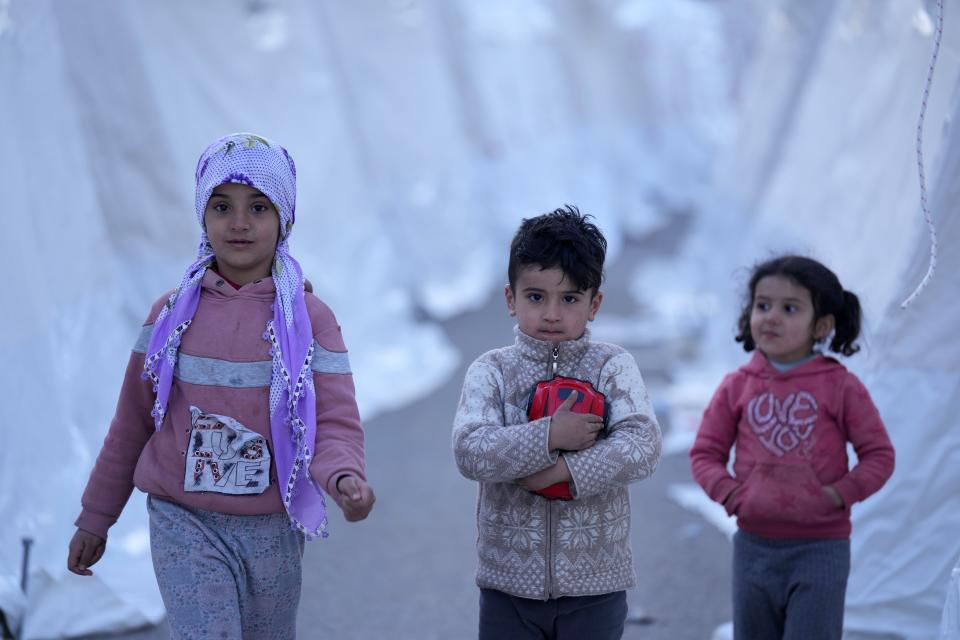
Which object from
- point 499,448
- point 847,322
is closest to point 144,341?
point 499,448

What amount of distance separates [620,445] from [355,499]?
58 centimetres

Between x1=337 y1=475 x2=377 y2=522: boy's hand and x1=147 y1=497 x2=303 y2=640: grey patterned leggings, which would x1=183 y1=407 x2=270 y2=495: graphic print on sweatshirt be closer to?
x1=147 y1=497 x2=303 y2=640: grey patterned leggings

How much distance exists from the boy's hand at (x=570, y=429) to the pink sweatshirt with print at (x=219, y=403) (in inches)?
16.8

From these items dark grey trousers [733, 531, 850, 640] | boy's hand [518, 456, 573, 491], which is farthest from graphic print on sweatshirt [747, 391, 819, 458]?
boy's hand [518, 456, 573, 491]

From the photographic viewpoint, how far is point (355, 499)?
6.85 feet

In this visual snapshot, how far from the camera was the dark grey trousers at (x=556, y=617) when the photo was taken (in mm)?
2336

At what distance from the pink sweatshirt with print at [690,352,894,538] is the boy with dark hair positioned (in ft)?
1.53

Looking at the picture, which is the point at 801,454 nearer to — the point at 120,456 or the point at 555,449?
the point at 555,449

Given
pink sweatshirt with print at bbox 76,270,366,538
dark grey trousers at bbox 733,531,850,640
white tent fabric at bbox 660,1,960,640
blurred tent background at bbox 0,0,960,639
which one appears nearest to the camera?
pink sweatshirt with print at bbox 76,270,366,538

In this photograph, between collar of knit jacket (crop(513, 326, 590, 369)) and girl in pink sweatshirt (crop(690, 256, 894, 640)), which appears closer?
collar of knit jacket (crop(513, 326, 590, 369))

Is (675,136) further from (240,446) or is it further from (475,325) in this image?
(240,446)

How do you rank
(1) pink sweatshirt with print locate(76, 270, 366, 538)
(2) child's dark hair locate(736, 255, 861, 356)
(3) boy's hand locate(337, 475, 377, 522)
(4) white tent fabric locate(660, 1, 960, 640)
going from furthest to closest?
(4) white tent fabric locate(660, 1, 960, 640) → (2) child's dark hair locate(736, 255, 861, 356) → (1) pink sweatshirt with print locate(76, 270, 366, 538) → (3) boy's hand locate(337, 475, 377, 522)

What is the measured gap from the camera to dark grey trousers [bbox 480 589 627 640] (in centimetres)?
234

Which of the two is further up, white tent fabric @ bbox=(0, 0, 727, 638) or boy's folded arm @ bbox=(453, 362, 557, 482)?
white tent fabric @ bbox=(0, 0, 727, 638)
